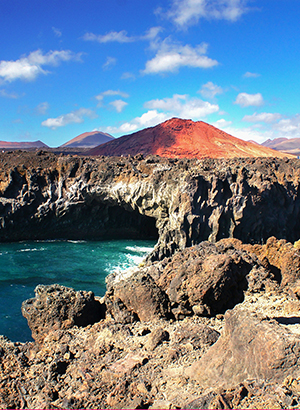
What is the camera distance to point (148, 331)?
10.0m

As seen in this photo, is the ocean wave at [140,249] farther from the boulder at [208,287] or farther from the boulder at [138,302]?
the boulder at [138,302]

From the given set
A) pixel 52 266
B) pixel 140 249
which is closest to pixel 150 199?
pixel 140 249

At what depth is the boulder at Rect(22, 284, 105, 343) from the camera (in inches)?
437

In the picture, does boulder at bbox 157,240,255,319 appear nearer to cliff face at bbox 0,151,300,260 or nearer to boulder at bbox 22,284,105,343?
boulder at bbox 22,284,105,343

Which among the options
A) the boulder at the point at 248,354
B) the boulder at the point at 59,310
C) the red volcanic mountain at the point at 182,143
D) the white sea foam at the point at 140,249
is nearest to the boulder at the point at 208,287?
the boulder at the point at 248,354

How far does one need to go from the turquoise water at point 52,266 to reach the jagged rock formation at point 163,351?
8.64 meters

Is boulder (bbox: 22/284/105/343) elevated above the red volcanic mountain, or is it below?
below

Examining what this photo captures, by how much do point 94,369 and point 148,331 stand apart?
6.80ft

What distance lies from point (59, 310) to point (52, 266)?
20.8 meters

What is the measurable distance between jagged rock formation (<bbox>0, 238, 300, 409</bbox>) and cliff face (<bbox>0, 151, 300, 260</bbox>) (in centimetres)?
1770

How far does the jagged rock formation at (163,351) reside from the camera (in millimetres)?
6660

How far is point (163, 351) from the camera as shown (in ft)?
28.8

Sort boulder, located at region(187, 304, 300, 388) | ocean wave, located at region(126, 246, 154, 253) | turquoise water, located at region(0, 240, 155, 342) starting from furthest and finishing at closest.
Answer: ocean wave, located at region(126, 246, 154, 253) < turquoise water, located at region(0, 240, 155, 342) < boulder, located at region(187, 304, 300, 388)

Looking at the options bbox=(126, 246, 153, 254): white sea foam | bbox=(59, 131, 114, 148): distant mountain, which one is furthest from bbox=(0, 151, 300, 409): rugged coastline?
bbox=(59, 131, 114, 148): distant mountain
